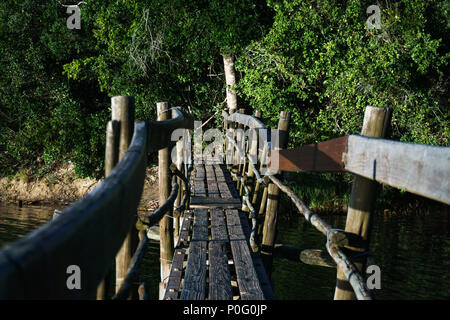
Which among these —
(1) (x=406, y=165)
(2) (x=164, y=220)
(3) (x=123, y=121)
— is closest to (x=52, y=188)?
(2) (x=164, y=220)

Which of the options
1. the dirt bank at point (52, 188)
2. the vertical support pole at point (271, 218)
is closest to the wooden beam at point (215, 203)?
the vertical support pole at point (271, 218)

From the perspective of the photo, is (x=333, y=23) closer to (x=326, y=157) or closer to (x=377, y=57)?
(x=377, y=57)

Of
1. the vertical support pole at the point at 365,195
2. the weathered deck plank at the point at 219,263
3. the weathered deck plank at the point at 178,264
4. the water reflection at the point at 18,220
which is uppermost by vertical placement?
the vertical support pole at the point at 365,195

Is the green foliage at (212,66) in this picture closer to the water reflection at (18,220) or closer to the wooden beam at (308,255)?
the water reflection at (18,220)

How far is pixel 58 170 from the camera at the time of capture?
18.5 metres

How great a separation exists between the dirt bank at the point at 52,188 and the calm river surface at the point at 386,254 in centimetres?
143

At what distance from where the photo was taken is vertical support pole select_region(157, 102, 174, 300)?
5160 mm

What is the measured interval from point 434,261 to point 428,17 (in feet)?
21.1

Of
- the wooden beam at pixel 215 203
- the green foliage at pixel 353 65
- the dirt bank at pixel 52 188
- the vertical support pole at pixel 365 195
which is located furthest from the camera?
the dirt bank at pixel 52 188

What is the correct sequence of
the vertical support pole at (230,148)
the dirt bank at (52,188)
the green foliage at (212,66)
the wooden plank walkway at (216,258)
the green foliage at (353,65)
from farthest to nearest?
the dirt bank at (52,188)
the green foliage at (212,66)
the green foliage at (353,65)
the vertical support pole at (230,148)
the wooden plank walkway at (216,258)

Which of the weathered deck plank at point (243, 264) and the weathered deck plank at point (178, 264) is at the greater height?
the weathered deck plank at point (243, 264)

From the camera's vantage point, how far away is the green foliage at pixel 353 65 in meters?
12.6

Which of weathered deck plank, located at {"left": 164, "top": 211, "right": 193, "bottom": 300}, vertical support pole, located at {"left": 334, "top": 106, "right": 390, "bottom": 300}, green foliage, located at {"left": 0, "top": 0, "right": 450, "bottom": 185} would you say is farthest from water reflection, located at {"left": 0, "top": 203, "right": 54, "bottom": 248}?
vertical support pole, located at {"left": 334, "top": 106, "right": 390, "bottom": 300}

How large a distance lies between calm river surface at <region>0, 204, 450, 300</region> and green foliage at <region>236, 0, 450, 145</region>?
91.9 inches
